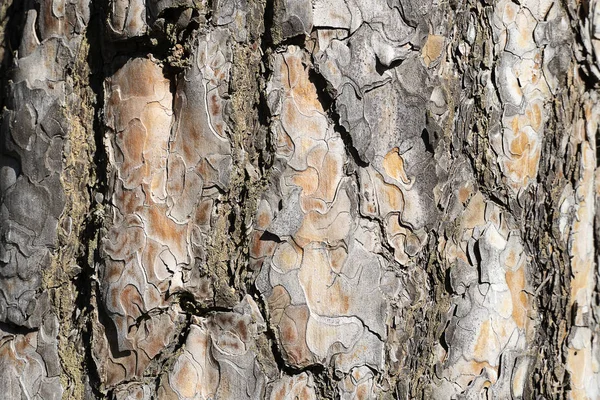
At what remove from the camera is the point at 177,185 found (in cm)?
90

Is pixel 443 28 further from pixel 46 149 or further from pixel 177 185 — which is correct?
pixel 46 149

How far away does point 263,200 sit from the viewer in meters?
0.89

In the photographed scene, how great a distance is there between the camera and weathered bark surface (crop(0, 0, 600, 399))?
2.92ft

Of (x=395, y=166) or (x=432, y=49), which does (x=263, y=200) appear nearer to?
(x=395, y=166)

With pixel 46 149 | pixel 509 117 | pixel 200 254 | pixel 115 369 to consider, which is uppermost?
pixel 509 117

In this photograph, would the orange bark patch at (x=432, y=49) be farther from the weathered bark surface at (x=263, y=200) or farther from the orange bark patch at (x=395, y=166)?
the orange bark patch at (x=395, y=166)

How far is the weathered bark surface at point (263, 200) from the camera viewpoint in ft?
2.92

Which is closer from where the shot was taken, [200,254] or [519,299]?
[200,254]

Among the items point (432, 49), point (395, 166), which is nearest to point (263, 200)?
point (395, 166)

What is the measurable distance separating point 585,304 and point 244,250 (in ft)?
1.77

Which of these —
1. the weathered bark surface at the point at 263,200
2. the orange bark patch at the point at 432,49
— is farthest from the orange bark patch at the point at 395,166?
the orange bark patch at the point at 432,49

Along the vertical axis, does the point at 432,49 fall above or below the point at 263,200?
above

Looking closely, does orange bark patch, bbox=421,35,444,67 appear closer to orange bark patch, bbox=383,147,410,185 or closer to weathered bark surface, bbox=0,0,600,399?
weathered bark surface, bbox=0,0,600,399

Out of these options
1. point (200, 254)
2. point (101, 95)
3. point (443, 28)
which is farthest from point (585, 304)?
point (101, 95)
